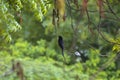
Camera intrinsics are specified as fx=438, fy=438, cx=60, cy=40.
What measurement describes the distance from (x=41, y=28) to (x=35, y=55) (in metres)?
3.86

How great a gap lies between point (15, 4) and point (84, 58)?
30.4 feet

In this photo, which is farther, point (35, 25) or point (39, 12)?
point (35, 25)

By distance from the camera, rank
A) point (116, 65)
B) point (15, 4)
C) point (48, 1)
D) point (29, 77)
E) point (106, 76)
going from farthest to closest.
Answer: point (116, 65)
point (106, 76)
point (29, 77)
point (48, 1)
point (15, 4)

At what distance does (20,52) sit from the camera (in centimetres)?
1012

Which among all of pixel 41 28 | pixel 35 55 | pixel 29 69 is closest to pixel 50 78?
pixel 29 69

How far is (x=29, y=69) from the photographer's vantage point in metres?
7.06

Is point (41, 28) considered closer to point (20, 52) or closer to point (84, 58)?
point (84, 58)

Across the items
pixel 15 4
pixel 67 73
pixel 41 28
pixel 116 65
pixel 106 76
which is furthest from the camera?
pixel 41 28

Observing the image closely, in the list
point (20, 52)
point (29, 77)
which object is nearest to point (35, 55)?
point (20, 52)

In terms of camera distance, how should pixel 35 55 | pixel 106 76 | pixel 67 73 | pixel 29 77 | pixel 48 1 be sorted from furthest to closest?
pixel 35 55
pixel 106 76
pixel 67 73
pixel 29 77
pixel 48 1

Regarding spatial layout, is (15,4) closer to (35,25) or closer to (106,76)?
(106,76)

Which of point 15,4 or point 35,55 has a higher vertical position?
point 15,4

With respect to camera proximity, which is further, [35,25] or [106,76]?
[35,25]

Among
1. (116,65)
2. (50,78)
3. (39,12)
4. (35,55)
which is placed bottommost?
(116,65)
